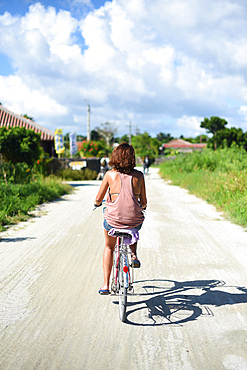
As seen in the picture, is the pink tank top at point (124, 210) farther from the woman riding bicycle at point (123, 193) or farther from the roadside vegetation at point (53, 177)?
the roadside vegetation at point (53, 177)

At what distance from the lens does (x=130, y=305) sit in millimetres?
4555

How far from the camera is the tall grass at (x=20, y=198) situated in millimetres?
10311

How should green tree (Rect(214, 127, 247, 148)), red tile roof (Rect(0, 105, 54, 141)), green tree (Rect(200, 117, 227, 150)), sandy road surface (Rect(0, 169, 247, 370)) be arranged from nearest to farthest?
sandy road surface (Rect(0, 169, 247, 370)) < red tile roof (Rect(0, 105, 54, 141)) < green tree (Rect(214, 127, 247, 148)) < green tree (Rect(200, 117, 227, 150))

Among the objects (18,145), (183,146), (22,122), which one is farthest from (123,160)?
(183,146)

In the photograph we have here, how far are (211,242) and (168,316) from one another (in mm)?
3745

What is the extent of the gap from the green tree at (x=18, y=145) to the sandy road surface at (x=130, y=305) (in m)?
10.3

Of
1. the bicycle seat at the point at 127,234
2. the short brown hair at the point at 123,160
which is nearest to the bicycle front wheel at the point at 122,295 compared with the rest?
the bicycle seat at the point at 127,234

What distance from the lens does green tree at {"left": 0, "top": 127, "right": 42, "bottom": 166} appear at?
1798cm

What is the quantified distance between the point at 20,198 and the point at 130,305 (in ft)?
28.7

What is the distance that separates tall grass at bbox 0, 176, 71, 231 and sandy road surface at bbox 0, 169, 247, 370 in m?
1.95

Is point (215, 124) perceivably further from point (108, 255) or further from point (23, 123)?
point (108, 255)

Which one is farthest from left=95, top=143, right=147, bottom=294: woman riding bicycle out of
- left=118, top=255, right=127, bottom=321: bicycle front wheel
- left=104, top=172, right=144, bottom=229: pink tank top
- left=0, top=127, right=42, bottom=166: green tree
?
left=0, top=127, right=42, bottom=166: green tree

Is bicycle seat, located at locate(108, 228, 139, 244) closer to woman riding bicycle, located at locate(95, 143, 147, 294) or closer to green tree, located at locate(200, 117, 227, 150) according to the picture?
woman riding bicycle, located at locate(95, 143, 147, 294)

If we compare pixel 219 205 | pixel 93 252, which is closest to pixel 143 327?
pixel 93 252
